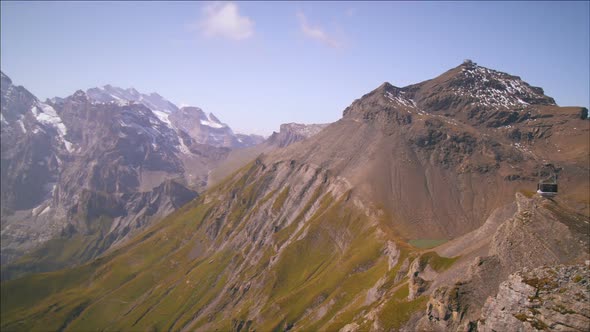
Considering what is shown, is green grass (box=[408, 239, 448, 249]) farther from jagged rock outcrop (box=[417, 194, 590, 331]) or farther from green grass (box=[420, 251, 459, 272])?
jagged rock outcrop (box=[417, 194, 590, 331])

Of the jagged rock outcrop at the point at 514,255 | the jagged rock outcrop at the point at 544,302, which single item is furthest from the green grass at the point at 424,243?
the jagged rock outcrop at the point at 544,302

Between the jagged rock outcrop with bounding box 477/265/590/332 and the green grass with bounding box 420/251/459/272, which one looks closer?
the jagged rock outcrop with bounding box 477/265/590/332

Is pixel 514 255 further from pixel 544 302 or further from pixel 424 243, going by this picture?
pixel 424 243

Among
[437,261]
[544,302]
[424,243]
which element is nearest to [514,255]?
[544,302]

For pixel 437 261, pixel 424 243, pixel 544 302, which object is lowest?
pixel 424 243

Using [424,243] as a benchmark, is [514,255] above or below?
above

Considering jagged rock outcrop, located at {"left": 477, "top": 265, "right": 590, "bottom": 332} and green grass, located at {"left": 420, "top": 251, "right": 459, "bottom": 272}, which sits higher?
jagged rock outcrop, located at {"left": 477, "top": 265, "right": 590, "bottom": 332}

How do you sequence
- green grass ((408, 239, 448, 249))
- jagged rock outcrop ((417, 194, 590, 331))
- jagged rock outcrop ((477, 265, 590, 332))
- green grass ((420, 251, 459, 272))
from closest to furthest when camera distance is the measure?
jagged rock outcrop ((477, 265, 590, 332)) → jagged rock outcrop ((417, 194, 590, 331)) → green grass ((420, 251, 459, 272)) → green grass ((408, 239, 448, 249))

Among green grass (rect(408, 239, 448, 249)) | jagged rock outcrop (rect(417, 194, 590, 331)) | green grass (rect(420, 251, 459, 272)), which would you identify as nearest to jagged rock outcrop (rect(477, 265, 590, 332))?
jagged rock outcrop (rect(417, 194, 590, 331))

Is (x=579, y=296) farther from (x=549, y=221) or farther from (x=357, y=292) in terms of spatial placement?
(x=357, y=292)

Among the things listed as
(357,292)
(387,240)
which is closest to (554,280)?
(357,292)

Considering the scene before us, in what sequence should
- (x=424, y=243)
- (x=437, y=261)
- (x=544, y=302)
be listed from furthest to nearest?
(x=424, y=243), (x=437, y=261), (x=544, y=302)
